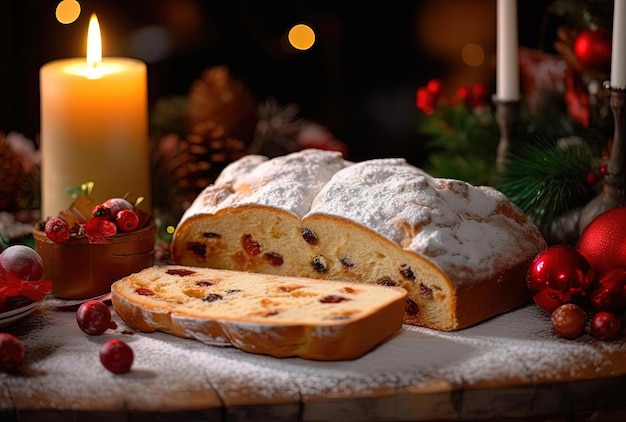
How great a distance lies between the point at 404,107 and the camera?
3795 millimetres

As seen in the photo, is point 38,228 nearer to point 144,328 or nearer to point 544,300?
point 144,328

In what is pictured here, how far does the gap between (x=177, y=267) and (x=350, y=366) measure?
56 centimetres

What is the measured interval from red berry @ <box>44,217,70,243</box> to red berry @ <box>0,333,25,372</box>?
14.1 inches

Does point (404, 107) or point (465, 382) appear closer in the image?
point (465, 382)

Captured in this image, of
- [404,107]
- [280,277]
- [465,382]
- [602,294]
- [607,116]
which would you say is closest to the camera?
[465,382]

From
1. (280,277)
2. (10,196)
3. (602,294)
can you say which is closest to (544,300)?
(602,294)

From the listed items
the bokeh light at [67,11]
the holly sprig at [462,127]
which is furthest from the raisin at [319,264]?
the bokeh light at [67,11]

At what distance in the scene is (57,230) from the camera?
2.03 metres

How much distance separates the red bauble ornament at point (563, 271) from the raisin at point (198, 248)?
0.76m

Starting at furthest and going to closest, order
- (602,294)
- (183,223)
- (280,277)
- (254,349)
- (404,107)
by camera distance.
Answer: (404,107) < (183,223) < (280,277) < (602,294) < (254,349)

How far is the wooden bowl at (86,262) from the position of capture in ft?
6.79

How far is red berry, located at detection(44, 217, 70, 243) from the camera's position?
6.66 feet

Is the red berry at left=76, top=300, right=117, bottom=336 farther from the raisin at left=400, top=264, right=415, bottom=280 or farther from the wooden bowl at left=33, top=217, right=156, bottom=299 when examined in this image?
the raisin at left=400, top=264, right=415, bottom=280

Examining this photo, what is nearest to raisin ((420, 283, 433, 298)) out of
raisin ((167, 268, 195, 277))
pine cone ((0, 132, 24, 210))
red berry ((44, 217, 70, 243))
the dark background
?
Result: raisin ((167, 268, 195, 277))
